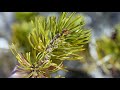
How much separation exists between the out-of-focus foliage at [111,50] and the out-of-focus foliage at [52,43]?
0.42 metres

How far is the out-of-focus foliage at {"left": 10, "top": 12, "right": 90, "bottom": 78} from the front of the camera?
4.99ft

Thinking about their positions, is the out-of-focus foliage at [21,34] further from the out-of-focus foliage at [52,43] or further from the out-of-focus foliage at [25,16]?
the out-of-focus foliage at [52,43]

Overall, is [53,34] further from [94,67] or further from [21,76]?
[94,67]

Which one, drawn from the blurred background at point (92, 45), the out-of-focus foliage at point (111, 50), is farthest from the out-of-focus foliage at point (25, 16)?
the out-of-focus foliage at point (111, 50)

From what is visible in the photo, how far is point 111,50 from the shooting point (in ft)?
6.44

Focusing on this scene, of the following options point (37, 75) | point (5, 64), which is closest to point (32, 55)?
point (37, 75)

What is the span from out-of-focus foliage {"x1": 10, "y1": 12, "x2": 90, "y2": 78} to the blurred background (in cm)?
30

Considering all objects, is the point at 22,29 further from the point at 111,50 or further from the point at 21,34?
the point at 111,50

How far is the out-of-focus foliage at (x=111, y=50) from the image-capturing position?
1945 millimetres

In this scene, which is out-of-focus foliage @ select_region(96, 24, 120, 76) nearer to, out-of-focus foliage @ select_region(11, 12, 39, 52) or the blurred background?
the blurred background

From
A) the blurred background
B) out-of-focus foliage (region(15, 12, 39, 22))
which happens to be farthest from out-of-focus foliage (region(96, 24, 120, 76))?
out-of-focus foliage (region(15, 12, 39, 22))
